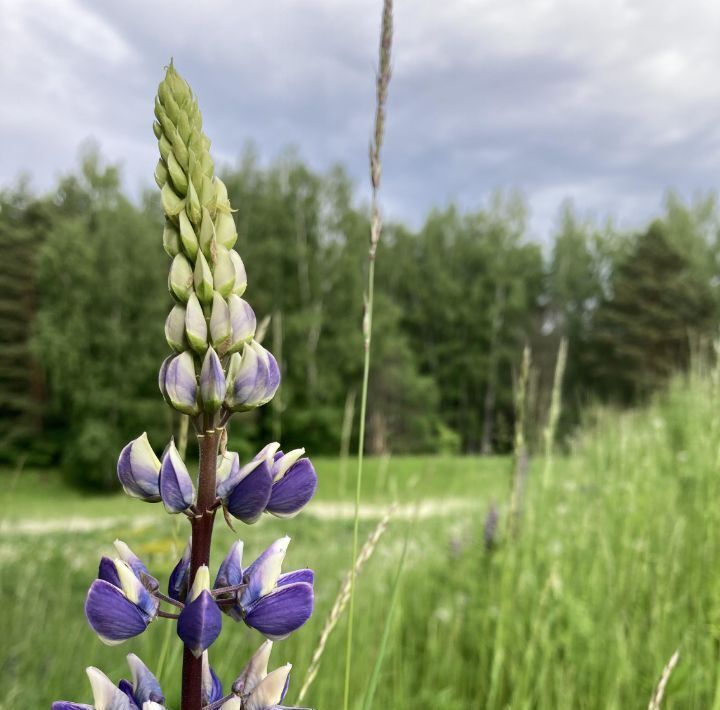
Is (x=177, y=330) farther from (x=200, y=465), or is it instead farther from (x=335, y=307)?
(x=335, y=307)

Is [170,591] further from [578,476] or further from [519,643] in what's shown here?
[578,476]

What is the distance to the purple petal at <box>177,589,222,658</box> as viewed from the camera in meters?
0.90

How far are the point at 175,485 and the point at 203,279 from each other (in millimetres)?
306

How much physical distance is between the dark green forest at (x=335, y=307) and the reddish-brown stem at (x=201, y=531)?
22.1 meters

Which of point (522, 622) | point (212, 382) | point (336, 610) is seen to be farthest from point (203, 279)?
point (522, 622)

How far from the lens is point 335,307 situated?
34094mm

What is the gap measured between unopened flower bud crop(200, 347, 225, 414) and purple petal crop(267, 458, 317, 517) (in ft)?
0.54

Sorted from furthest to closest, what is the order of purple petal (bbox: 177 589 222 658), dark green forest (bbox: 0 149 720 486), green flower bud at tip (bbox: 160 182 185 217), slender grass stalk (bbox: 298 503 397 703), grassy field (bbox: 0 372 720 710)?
dark green forest (bbox: 0 149 720 486) → grassy field (bbox: 0 372 720 710) → slender grass stalk (bbox: 298 503 397 703) → green flower bud at tip (bbox: 160 182 185 217) → purple petal (bbox: 177 589 222 658)

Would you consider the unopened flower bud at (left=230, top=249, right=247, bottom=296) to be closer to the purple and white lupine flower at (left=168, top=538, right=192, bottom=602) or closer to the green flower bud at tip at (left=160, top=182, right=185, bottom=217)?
the green flower bud at tip at (left=160, top=182, right=185, bottom=217)

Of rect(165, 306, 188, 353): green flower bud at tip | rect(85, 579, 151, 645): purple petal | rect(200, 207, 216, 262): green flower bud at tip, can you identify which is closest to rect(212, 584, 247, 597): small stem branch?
rect(85, 579, 151, 645): purple petal

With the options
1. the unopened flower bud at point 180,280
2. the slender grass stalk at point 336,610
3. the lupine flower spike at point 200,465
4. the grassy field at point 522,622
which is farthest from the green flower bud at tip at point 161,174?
the grassy field at point 522,622

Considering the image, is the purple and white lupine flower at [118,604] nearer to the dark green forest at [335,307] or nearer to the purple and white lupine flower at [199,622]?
the purple and white lupine flower at [199,622]

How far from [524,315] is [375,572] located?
130 feet

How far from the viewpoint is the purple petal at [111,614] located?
3.09ft
